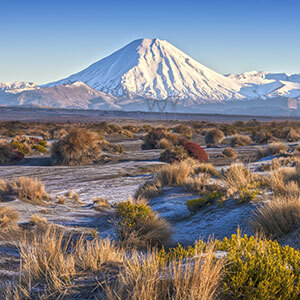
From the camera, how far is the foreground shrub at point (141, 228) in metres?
6.30

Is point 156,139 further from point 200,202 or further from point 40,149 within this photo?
point 200,202

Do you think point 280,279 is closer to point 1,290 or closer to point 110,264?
point 110,264

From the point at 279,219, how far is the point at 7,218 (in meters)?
4.81

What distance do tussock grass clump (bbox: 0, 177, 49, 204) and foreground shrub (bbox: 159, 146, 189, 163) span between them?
7.75 meters

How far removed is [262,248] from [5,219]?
16.2 feet

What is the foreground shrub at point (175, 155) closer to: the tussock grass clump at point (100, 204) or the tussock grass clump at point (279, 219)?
the tussock grass clump at point (100, 204)

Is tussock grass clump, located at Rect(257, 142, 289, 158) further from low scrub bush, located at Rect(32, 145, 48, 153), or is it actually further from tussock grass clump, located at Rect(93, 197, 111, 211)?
low scrub bush, located at Rect(32, 145, 48, 153)

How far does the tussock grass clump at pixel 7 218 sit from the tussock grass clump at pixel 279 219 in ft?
14.3

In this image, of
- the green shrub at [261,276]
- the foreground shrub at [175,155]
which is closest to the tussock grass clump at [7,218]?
the green shrub at [261,276]

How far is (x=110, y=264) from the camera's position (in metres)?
4.06

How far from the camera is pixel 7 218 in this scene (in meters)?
6.93

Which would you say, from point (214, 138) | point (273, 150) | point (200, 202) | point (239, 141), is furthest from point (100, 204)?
point (214, 138)

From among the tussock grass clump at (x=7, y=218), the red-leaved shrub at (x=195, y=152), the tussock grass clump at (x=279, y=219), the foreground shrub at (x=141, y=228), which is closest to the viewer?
the tussock grass clump at (x=279, y=219)

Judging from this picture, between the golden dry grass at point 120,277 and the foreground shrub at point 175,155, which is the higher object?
the golden dry grass at point 120,277
